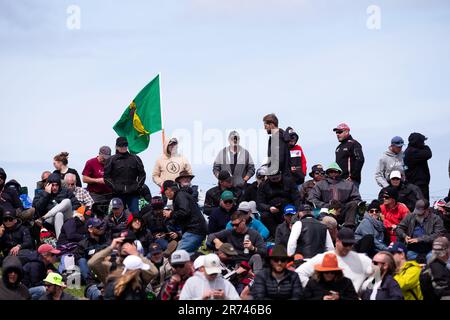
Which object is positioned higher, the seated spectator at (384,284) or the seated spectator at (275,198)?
the seated spectator at (275,198)

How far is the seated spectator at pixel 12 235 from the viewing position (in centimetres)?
2314

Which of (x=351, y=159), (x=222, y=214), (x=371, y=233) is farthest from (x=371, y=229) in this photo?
(x=351, y=159)

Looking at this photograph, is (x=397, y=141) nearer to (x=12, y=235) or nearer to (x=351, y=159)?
(x=351, y=159)

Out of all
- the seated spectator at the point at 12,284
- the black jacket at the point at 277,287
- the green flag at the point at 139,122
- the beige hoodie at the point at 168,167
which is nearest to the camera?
the black jacket at the point at 277,287

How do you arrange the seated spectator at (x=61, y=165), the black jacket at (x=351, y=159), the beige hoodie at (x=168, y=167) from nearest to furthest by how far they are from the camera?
the black jacket at (x=351, y=159) < the beige hoodie at (x=168, y=167) < the seated spectator at (x=61, y=165)

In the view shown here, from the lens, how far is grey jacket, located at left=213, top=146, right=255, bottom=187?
26.2m

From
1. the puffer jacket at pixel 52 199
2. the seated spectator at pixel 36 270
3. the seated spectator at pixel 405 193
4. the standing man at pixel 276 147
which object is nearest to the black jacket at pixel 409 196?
the seated spectator at pixel 405 193

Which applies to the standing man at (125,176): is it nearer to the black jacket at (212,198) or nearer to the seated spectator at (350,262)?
the black jacket at (212,198)

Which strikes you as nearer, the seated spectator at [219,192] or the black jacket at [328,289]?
the black jacket at [328,289]

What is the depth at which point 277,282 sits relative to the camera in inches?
711

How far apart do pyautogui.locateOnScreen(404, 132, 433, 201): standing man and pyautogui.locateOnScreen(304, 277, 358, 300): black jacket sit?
832 centimetres

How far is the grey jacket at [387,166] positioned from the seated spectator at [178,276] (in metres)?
7.96
